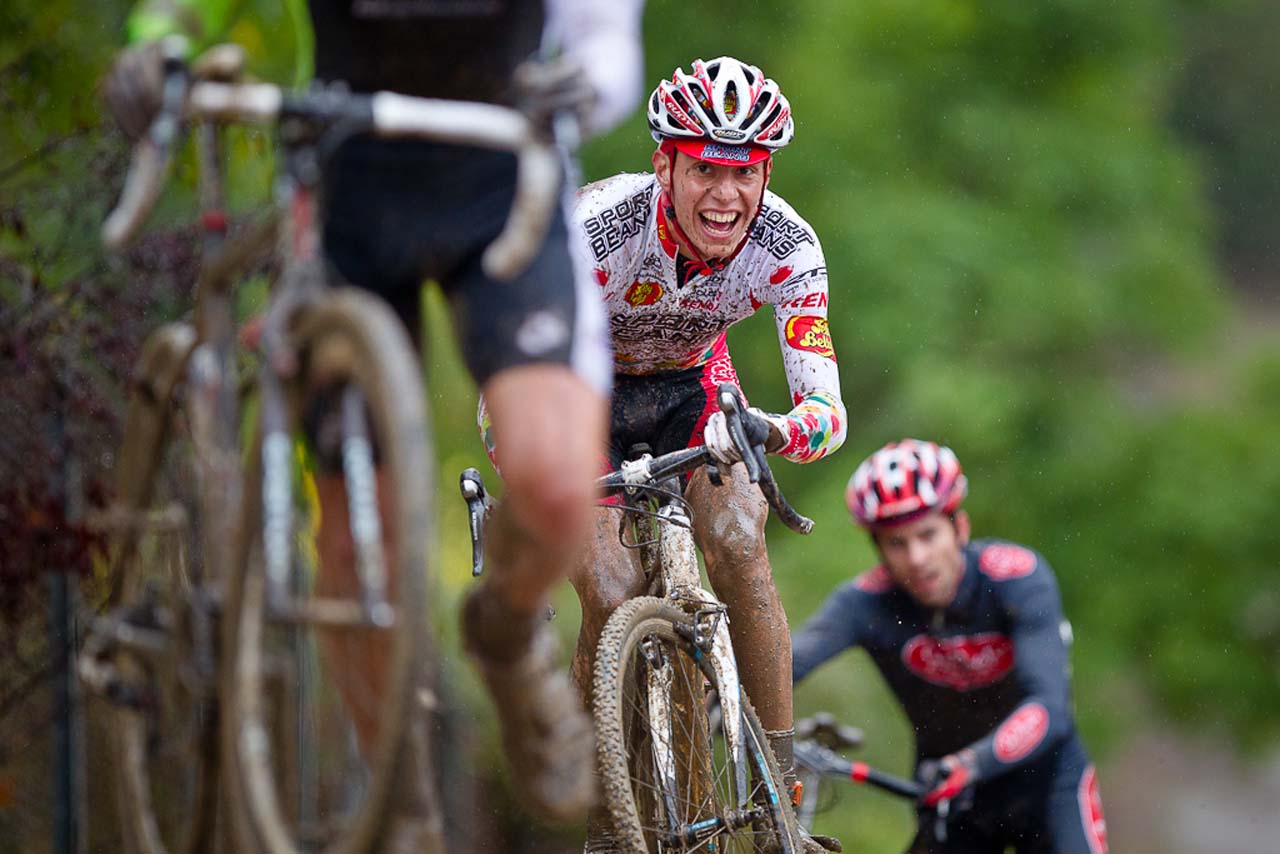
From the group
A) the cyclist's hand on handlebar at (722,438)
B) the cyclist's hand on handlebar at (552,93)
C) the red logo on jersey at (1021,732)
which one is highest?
the cyclist's hand on handlebar at (552,93)

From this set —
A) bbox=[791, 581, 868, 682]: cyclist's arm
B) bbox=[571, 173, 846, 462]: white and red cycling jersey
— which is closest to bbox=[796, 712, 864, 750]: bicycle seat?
bbox=[791, 581, 868, 682]: cyclist's arm

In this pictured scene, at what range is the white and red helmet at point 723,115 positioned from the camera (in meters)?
5.24

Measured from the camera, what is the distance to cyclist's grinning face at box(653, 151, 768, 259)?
526 cm

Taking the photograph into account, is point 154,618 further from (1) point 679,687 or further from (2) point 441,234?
(1) point 679,687

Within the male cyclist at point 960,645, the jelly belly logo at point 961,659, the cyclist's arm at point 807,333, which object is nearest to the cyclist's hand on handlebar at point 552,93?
the cyclist's arm at point 807,333

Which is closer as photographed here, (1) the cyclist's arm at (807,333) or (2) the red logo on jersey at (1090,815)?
(1) the cyclist's arm at (807,333)

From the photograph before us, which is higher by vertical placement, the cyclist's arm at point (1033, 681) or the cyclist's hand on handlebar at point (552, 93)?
the cyclist's hand on handlebar at point (552, 93)

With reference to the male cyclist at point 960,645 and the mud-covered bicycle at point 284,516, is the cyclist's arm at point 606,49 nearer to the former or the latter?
the mud-covered bicycle at point 284,516

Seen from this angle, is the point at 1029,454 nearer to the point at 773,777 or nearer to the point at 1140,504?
the point at 1140,504

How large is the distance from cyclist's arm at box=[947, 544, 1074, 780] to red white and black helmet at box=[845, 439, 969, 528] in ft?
1.46

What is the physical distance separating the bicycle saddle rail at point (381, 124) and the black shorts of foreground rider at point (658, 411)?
7.33ft

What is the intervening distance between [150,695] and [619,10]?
1.68 meters

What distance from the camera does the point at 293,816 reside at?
10.8 ft

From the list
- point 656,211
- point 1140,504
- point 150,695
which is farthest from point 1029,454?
point 150,695
